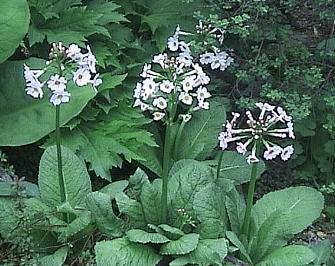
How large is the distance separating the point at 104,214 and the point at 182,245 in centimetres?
44

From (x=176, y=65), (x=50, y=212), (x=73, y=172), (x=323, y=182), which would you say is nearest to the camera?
(x=176, y=65)

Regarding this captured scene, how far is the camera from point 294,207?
11.5 feet

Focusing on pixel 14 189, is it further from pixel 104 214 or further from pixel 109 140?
pixel 109 140

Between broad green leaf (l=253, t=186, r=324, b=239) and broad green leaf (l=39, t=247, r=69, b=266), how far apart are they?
1.04 m

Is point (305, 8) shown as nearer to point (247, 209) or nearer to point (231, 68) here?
point (231, 68)

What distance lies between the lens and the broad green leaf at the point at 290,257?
10.2ft

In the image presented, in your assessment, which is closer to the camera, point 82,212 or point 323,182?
point 82,212

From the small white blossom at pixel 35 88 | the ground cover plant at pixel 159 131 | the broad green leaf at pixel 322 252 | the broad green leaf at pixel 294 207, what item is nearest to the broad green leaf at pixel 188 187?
the ground cover plant at pixel 159 131

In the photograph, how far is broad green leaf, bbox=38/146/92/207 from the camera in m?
3.44

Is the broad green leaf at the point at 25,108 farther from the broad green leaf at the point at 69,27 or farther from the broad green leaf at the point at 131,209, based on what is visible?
the broad green leaf at the point at 131,209

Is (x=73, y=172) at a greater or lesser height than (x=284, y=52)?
lesser

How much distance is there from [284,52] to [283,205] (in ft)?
3.58

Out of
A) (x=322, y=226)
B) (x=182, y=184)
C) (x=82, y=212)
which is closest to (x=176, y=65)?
(x=182, y=184)

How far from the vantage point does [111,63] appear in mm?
4004
